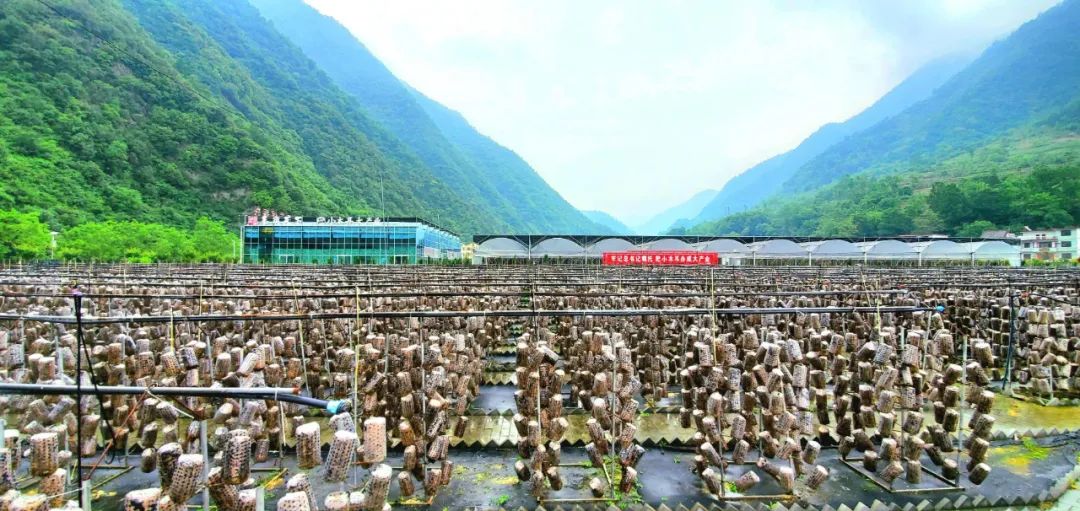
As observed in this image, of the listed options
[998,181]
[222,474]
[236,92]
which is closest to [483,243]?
[222,474]

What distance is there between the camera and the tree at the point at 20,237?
29938 mm

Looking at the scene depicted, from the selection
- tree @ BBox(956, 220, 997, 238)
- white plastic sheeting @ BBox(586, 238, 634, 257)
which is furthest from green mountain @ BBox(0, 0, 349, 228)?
tree @ BBox(956, 220, 997, 238)

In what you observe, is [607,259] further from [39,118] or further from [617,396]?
[39,118]

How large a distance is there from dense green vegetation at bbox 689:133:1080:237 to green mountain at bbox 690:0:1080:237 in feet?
0.56

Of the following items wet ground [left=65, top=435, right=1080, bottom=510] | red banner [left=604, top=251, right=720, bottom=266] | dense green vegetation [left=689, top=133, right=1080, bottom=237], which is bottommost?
wet ground [left=65, top=435, right=1080, bottom=510]

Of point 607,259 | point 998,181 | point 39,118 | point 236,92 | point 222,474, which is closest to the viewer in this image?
point 222,474

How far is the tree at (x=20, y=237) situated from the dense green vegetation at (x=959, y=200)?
95571mm

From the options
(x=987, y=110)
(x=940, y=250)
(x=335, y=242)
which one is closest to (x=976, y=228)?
(x=940, y=250)

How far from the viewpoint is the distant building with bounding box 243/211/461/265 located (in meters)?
49.1

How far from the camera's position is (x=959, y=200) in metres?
76.0

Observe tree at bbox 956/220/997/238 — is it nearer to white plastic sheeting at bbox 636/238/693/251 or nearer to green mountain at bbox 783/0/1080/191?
white plastic sheeting at bbox 636/238/693/251

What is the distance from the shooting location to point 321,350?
7805mm

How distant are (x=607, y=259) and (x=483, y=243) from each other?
1176cm

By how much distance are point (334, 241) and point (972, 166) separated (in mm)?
126072
